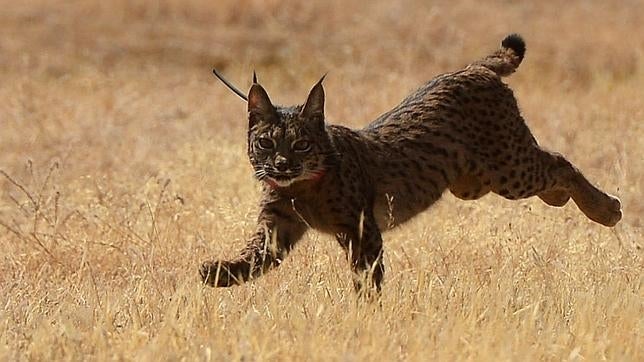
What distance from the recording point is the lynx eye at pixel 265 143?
6230 mm

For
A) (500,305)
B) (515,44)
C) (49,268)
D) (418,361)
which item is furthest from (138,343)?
(515,44)

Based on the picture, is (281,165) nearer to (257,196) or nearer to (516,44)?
(516,44)

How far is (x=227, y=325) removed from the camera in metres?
5.57

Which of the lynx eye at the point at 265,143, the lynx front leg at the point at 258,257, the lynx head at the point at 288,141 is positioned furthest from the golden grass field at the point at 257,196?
the lynx eye at the point at 265,143

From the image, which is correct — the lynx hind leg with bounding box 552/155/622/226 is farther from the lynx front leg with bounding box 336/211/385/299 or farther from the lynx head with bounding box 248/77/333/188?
the lynx head with bounding box 248/77/333/188

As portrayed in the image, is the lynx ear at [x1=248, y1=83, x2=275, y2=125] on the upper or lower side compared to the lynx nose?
upper

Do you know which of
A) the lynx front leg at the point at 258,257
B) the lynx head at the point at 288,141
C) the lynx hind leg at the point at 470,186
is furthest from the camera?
the lynx hind leg at the point at 470,186

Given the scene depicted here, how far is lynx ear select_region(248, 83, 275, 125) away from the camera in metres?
6.27

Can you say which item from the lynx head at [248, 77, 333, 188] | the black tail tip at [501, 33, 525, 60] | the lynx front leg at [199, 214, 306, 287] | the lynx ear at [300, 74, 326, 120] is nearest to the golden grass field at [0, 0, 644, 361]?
the lynx front leg at [199, 214, 306, 287]

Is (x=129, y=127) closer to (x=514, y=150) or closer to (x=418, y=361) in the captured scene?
(x=514, y=150)

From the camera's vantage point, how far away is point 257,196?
8.70m

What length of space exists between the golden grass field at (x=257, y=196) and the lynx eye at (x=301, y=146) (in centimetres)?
57

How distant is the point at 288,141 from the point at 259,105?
238 mm

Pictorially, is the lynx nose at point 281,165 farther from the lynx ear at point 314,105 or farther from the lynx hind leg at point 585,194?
the lynx hind leg at point 585,194
